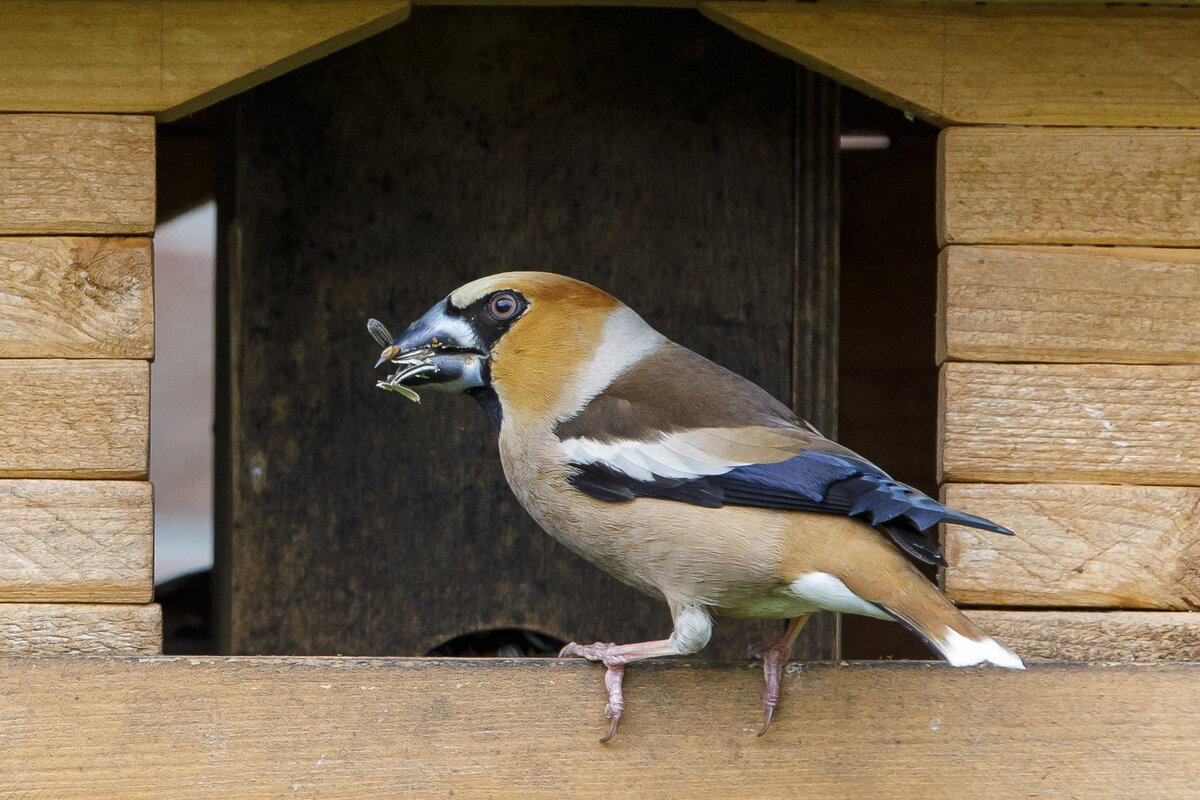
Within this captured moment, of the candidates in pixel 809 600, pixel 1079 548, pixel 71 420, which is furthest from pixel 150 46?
pixel 1079 548

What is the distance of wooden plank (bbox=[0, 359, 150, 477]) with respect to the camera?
2047mm

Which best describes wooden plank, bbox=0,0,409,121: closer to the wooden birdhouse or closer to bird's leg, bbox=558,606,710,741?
the wooden birdhouse

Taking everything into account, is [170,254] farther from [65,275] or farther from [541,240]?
[65,275]

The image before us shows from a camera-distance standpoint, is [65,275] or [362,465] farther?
[362,465]

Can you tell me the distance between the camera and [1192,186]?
216 centimetres

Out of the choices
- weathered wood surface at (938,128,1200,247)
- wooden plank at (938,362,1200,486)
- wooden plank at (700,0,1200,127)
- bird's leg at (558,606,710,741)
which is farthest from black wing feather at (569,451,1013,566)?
wooden plank at (700,0,1200,127)

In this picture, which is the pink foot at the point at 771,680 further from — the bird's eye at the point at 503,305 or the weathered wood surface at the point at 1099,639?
the bird's eye at the point at 503,305

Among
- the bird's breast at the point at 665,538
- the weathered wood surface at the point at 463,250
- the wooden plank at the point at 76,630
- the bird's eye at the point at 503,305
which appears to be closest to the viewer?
the bird's breast at the point at 665,538

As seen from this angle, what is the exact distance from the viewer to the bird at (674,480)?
1.86 m

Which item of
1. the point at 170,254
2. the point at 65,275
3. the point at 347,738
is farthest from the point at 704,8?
the point at 170,254

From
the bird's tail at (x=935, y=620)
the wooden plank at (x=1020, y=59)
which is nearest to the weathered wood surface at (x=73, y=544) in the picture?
the bird's tail at (x=935, y=620)

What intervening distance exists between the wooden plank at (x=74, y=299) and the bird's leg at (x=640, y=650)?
0.78 m

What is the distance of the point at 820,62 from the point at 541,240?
0.73m

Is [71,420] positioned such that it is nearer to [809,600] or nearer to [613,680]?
[613,680]
